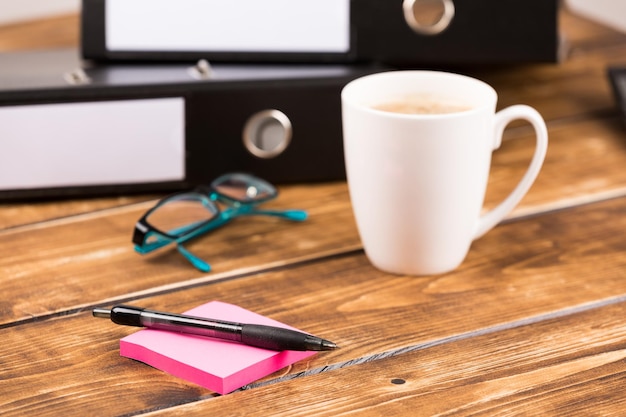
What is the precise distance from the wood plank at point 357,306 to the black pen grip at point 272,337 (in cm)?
2

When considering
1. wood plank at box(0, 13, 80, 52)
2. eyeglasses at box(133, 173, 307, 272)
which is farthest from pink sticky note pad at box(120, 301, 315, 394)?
wood plank at box(0, 13, 80, 52)

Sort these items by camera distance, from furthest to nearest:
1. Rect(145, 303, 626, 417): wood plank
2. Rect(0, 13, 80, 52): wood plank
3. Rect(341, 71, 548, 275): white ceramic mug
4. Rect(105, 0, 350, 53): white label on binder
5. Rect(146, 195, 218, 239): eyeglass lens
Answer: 1. Rect(0, 13, 80, 52): wood plank
2. Rect(105, 0, 350, 53): white label on binder
3. Rect(146, 195, 218, 239): eyeglass lens
4. Rect(341, 71, 548, 275): white ceramic mug
5. Rect(145, 303, 626, 417): wood plank

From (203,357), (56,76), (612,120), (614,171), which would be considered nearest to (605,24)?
(612,120)

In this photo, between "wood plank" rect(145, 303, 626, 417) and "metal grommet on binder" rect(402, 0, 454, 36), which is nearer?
"wood plank" rect(145, 303, 626, 417)

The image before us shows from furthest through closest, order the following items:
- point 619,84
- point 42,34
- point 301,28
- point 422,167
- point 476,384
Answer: point 42,34 → point 619,84 → point 301,28 → point 422,167 → point 476,384

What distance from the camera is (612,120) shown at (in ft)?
3.50

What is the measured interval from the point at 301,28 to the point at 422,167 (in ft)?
0.97

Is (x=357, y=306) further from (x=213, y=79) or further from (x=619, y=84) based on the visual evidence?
(x=619, y=84)

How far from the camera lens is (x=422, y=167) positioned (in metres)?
0.70

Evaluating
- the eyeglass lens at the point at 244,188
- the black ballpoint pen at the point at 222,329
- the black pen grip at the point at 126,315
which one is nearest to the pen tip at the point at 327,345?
the black ballpoint pen at the point at 222,329

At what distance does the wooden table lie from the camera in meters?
0.59

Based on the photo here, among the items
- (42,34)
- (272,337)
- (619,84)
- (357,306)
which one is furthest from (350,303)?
(42,34)

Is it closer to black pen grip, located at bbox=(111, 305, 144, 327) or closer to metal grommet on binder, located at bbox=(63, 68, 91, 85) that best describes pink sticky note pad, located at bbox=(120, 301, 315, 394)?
black pen grip, located at bbox=(111, 305, 144, 327)

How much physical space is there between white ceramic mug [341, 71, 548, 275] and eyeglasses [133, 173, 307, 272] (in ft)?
0.44
